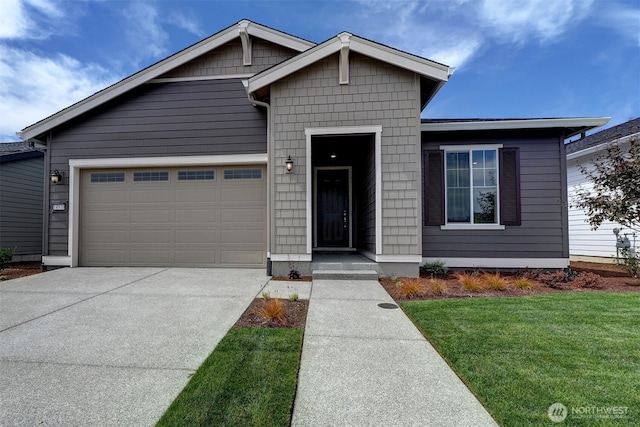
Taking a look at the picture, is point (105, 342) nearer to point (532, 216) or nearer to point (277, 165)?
point (277, 165)

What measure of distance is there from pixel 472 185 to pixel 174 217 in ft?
23.2

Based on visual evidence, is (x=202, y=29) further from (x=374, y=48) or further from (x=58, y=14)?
(x=374, y=48)

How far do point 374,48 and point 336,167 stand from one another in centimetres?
337

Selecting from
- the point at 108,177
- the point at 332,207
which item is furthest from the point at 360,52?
the point at 108,177

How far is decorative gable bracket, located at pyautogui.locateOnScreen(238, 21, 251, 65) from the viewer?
21.5ft

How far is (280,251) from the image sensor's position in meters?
5.76

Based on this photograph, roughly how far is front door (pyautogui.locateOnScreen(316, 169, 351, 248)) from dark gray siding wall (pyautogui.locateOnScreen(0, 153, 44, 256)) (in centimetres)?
935

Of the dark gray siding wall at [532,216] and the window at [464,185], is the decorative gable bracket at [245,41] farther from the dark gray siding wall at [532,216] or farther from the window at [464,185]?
the dark gray siding wall at [532,216]

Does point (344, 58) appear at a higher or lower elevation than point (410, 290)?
higher

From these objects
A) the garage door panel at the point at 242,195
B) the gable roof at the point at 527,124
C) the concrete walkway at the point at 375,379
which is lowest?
the concrete walkway at the point at 375,379

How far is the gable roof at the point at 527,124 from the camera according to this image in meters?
6.01

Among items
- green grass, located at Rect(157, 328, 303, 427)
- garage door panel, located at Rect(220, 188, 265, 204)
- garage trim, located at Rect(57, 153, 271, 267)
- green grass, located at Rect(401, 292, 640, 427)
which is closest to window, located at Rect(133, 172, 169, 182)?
garage trim, located at Rect(57, 153, 271, 267)

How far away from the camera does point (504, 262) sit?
641 cm

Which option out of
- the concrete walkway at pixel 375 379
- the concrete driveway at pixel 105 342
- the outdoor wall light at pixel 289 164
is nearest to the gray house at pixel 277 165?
the outdoor wall light at pixel 289 164
